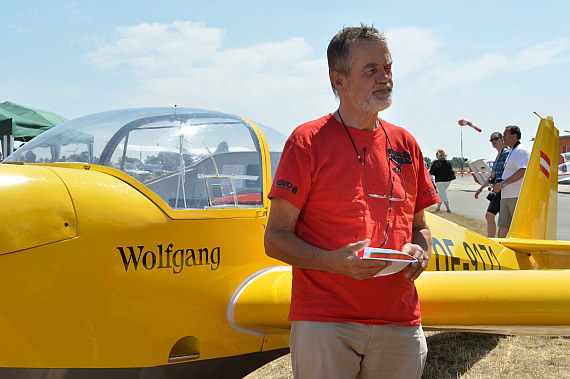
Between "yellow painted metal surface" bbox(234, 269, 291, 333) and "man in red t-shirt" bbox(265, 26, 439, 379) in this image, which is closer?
"man in red t-shirt" bbox(265, 26, 439, 379)

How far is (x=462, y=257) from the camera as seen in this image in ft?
13.4

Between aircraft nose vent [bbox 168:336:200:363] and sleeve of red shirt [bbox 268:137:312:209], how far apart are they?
1260mm

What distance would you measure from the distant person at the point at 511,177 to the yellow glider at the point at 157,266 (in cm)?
471

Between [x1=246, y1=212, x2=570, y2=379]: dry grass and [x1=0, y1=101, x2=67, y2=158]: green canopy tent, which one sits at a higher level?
[x1=0, y1=101, x2=67, y2=158]: green canopy tent

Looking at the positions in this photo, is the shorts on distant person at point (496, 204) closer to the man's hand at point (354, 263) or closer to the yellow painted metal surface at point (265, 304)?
the yellow painted metal surface at point (265, 304)

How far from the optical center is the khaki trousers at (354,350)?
1824 millimetres

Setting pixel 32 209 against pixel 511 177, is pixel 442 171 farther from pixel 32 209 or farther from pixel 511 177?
Answer: pixel 32 209

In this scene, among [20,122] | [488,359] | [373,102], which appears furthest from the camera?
[20,122]

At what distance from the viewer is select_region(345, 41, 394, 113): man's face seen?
196cm

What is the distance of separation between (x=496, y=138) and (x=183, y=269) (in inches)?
276

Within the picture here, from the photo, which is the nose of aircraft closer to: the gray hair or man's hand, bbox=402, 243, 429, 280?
the gray hair

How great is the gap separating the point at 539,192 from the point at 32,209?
455 centimetres

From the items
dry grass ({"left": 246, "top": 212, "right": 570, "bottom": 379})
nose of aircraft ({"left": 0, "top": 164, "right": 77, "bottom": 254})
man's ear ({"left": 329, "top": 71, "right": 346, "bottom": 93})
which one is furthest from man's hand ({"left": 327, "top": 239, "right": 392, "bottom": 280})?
dry grass ({"left": 246, "top": 212, "right": 570, "bottom": 379})

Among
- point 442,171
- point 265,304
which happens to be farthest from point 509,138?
point 442,171
